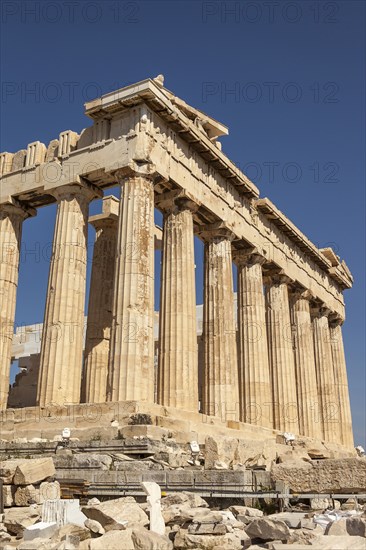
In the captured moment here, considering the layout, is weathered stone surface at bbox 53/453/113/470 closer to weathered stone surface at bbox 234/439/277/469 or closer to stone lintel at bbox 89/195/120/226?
weathered stone surface at bbox 234/439/277/469

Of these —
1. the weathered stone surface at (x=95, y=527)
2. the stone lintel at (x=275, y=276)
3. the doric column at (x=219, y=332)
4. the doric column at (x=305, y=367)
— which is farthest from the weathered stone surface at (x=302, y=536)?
Answer: the doric column at (x=305, y=367)

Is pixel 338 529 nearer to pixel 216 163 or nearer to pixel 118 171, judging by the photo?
pixel 118 171

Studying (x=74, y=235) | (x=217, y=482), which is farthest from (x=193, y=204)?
(x=217, y=482)

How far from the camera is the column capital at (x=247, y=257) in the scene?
29641 mm

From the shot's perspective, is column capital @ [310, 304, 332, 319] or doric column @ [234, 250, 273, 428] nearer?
doric column @ [234, 250, 273, 428]

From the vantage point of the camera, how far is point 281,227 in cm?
3362

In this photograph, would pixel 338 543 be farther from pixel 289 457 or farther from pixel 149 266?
pixel 149 266

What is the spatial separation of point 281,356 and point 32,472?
75.8 feet

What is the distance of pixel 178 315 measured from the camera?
22.3 metres

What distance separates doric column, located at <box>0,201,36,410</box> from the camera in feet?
77.0

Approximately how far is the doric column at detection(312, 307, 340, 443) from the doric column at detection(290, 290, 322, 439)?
1076 mm

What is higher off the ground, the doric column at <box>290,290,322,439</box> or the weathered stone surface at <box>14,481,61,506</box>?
the doric column at <box>290,290,322,439</box>

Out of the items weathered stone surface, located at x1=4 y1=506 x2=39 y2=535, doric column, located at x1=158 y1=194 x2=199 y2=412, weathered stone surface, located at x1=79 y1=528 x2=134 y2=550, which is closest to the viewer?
weathered stone surface, located at x1=79 y1=528 x2=134 y2=550

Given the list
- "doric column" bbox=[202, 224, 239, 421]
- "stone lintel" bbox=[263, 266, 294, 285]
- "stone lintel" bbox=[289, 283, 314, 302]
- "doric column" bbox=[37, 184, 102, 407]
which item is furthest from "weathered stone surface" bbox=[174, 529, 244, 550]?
"stone lintel" bbox=[289, 283, 314, 302]
